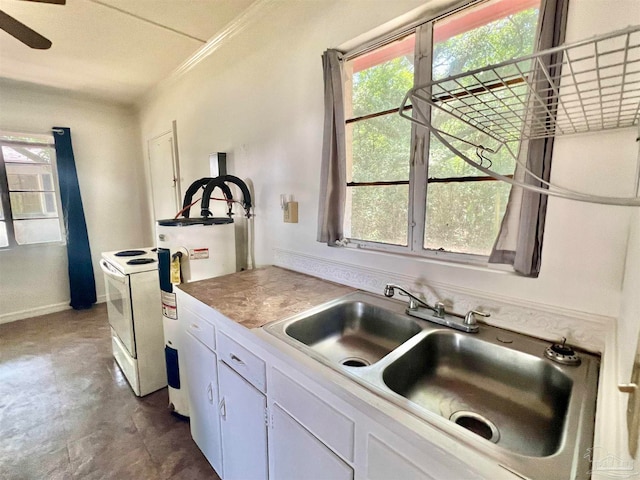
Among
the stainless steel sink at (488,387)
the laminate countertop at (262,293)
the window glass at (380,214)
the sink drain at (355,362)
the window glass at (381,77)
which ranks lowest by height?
the sink drain at (355,362)

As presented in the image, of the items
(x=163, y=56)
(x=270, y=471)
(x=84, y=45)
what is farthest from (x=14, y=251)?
(x=270, y=471)

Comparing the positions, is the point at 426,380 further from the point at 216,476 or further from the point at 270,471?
→ the point at 216,476

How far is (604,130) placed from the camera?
0.90 m

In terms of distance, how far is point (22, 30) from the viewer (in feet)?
4.95

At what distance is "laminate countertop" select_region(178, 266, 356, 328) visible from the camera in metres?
1.28

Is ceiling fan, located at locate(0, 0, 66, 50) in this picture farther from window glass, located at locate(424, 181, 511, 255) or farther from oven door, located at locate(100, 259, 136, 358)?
window glass, located at locate(424, 181, 511, 255)

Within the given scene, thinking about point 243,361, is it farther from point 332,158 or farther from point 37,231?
point 37,231

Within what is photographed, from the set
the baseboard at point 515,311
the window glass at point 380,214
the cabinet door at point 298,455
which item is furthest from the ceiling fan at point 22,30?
the cabinet door at point 298,455

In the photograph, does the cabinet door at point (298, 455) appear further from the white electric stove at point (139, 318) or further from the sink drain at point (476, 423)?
the white electric stove at point (139, 318)

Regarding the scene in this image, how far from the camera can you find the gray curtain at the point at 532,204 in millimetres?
947

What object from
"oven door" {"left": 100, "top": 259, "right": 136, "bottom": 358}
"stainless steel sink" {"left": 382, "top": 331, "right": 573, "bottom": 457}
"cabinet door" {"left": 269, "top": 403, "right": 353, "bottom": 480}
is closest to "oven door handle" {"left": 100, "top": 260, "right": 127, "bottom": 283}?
"oven door" {"left": 100, "top": 259, "right": 136, "bottom": 358}

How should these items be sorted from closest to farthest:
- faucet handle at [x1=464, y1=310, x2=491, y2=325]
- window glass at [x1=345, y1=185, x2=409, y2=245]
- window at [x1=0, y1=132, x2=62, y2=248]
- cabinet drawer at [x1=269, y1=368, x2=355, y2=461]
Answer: cabinet drawer at [x1=269, y1=368, x2=355, y2=461] < faucet handle at [x1=464, y1=310, x2=491, y2=325] < window glass at [x1=345, y1=185, x2=409, y2=245] < window at [x1=0, y1=132, x2=62, y2=248]

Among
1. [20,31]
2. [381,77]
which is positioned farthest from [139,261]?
[381,77]

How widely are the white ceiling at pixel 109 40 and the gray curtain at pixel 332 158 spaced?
2.87 ft
